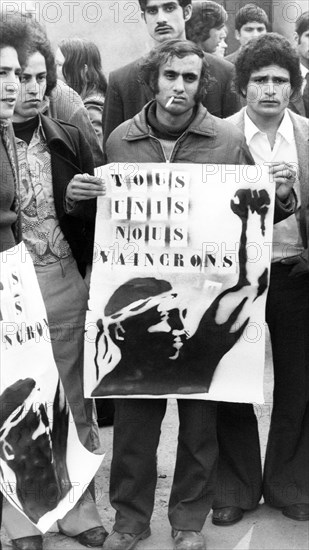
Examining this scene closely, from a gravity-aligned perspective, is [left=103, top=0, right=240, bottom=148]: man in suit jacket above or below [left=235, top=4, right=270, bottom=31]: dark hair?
above

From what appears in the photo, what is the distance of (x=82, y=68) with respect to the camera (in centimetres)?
612

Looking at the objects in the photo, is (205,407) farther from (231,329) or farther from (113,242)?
(113,242)

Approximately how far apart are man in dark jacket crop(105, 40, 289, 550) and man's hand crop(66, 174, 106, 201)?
8.4 inches

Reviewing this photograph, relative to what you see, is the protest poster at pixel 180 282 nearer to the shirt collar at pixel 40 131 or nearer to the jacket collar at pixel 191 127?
the jacket collar at pixel 191 127

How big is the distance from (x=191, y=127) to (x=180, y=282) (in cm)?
58

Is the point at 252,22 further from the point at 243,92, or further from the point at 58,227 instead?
the point at 58,227

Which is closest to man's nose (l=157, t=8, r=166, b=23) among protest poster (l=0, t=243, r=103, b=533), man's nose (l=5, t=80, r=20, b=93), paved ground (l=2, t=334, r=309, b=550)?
man's nose (l=5, t=80, r=20, b=93)

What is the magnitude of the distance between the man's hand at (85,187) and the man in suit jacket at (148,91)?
1302mm

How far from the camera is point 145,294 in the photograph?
14.3ft

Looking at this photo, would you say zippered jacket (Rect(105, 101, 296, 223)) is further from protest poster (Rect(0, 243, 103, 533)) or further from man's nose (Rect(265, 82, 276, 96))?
protest poster (Rect(0, 243, 103, 533))

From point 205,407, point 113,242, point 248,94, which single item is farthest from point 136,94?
point 205,407

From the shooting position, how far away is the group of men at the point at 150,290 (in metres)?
4.36

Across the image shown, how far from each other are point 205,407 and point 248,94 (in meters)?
1.27

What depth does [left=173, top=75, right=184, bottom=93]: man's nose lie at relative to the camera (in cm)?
437
